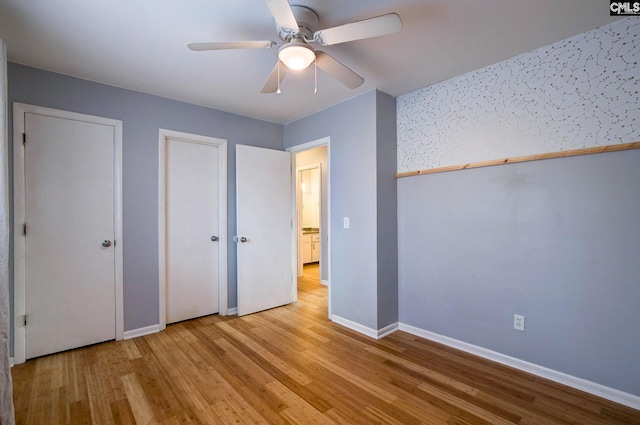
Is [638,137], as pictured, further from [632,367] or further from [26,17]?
[26,17]

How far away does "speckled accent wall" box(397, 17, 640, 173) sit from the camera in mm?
1892

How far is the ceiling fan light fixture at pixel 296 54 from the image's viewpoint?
1598 mm

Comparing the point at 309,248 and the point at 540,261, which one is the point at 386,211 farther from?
the point at 309,248

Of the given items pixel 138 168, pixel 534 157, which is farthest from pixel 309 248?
pixel 534 157

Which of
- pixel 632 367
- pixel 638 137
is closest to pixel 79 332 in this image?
pixel 632 367

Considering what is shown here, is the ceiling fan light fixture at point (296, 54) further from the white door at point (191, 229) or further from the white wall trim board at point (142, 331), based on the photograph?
the white wall trim board at point (142, 331)

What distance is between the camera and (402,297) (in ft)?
10.1

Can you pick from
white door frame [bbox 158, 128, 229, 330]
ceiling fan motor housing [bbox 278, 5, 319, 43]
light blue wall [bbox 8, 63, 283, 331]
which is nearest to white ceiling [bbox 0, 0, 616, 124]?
ceiling fan motor housing [bbox 278, 5, 319, 43]

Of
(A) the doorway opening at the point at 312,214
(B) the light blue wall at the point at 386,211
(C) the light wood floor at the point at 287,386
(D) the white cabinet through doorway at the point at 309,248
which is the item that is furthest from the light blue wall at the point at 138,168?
(D) the white cabinet through doorway at the point at 309,248

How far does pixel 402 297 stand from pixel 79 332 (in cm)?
310

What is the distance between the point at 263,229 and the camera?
369cm

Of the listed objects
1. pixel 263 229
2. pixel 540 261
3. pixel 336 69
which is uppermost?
pixel 336 69

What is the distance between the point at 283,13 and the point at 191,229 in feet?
8.44

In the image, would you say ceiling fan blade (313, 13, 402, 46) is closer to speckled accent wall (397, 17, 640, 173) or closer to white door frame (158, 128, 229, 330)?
speckled accent wall (397, 17, 640, 173)
